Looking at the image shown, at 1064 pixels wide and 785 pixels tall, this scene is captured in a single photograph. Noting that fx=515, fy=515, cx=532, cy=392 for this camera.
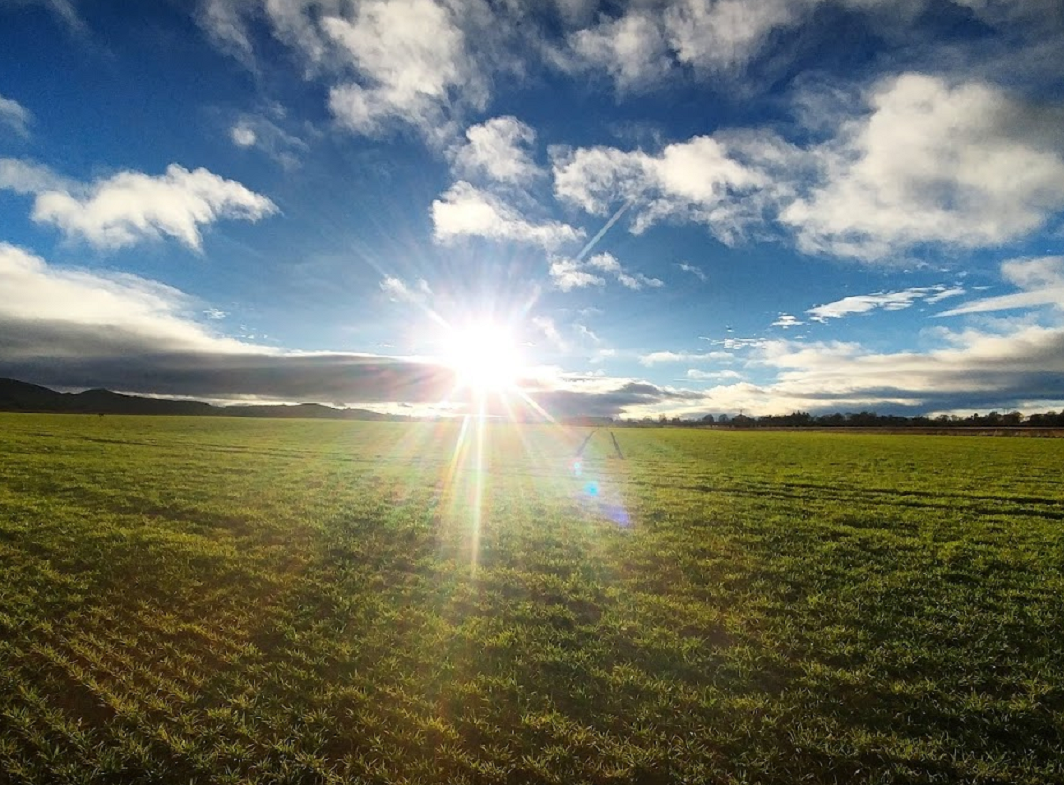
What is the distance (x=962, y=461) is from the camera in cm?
4516

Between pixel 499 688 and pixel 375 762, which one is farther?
pixel 499 688

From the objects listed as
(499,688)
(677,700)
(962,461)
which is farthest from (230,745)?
(962,461)

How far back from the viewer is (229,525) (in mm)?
17953

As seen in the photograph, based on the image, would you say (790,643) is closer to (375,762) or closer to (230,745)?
(375,762)

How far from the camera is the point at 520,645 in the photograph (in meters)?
9.92

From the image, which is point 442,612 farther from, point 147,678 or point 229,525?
point 229,525

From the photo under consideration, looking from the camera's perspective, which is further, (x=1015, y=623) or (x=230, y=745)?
(x=1015, y=623)

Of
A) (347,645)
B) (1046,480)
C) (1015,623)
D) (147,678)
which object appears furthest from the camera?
(1046,480)

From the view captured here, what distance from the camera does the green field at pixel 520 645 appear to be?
682 cm

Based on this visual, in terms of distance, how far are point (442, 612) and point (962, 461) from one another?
52.2 metres

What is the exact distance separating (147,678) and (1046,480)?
45.4m

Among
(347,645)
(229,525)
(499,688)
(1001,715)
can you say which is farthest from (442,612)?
(229,525)

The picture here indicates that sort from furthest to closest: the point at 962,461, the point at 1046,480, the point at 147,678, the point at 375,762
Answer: the point at 962,461 → the point at 1046,480 → the point at 147,678 → the point at 375,762

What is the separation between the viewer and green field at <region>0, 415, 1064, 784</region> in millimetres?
6816
